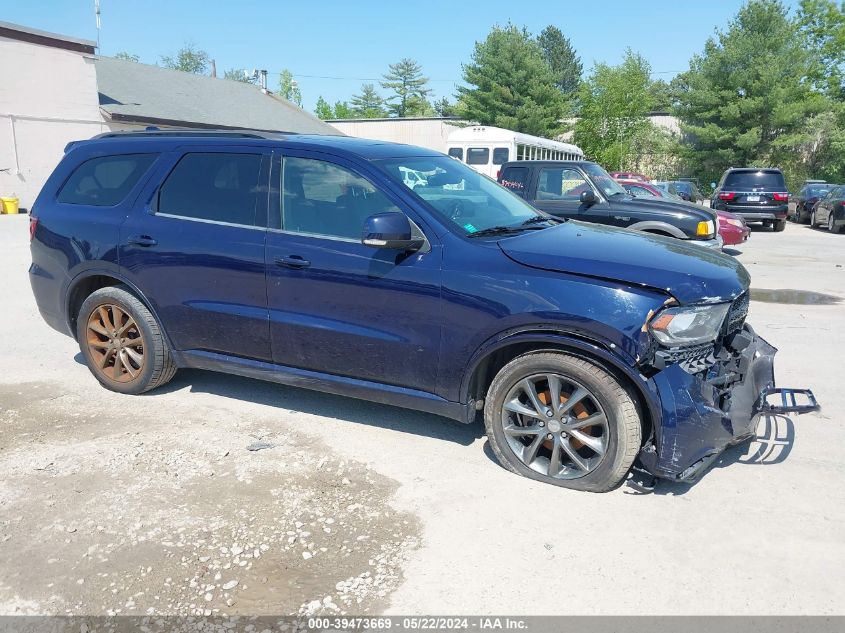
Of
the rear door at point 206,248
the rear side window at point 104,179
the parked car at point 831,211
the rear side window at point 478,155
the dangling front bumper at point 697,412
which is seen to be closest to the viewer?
the dangling front bumper at point 697,412

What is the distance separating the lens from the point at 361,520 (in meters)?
3.45

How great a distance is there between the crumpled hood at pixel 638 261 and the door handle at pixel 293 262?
1210 mm

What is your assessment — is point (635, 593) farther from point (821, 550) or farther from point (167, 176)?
point (167, 176)

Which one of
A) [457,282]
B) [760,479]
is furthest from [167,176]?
[760,479]

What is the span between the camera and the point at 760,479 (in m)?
3.87

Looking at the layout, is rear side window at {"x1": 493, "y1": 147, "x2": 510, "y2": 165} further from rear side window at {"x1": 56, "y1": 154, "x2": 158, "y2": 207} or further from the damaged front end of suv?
the damaged front end of suv

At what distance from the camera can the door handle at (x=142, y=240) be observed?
4.78 meters

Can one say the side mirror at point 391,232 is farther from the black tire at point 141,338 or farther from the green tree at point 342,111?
the green tree at point 342,111

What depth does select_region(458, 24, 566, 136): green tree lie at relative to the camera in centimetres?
4456

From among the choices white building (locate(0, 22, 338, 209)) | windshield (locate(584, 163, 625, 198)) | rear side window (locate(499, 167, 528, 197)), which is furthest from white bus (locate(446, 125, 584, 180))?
windshield (locate(584, 163, 625, 198))

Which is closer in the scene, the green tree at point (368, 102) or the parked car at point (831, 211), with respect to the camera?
the parked car at point (831, 211)

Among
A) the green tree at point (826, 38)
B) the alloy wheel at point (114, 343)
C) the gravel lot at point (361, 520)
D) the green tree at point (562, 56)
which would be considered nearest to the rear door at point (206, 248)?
the alloy wheel at point (114, 343)

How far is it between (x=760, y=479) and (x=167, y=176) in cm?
427

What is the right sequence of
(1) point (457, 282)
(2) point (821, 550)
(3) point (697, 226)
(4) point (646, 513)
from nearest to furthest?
(2) point (821, 550) → (4) point (646, 513) → (1) point (457, 282) → (3) point (697, 226)
